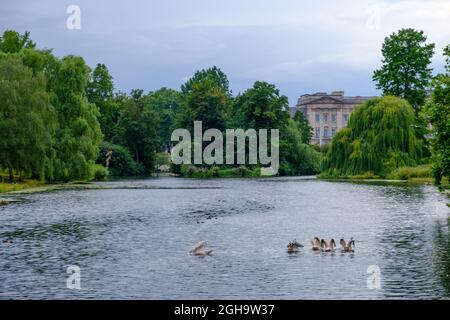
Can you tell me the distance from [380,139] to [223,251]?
5256 cm

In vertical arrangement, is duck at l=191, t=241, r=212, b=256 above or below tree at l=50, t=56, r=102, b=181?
below

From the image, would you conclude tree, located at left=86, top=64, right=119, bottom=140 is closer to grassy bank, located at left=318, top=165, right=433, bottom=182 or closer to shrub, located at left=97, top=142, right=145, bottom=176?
shrub, located at left=97, top=142, right=145, bottom=176

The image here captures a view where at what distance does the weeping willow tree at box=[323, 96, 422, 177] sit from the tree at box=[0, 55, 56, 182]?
31942 mm

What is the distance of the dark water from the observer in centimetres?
1752

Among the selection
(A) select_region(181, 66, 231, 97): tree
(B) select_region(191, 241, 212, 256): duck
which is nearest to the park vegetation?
(B) select_region(191, 241, 212, 256): duck

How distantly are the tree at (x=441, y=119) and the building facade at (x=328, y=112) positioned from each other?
154853mm

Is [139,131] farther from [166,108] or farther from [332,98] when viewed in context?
[332,98]

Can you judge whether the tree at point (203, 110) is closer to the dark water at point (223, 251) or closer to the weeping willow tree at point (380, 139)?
the weeping willow tree at point (380, 139)

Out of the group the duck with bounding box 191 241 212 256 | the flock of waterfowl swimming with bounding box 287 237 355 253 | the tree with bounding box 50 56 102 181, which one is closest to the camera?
the duck with bounding box 191 241 212 256

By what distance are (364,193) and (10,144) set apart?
25754 mm

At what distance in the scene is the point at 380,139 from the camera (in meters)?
73.6

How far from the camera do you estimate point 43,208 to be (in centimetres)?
3938

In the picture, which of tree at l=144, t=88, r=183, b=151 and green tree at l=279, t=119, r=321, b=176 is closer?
green tree at l=279, t=119, r=321, b=176
